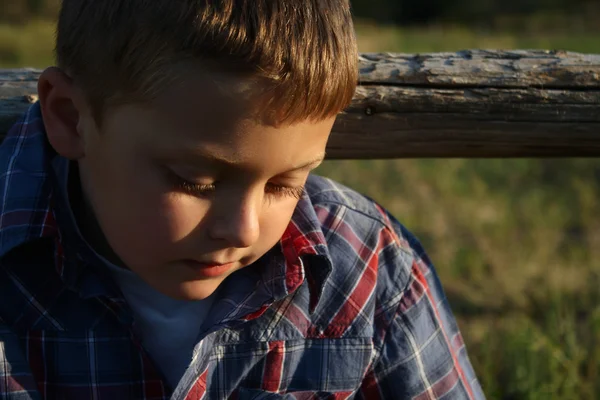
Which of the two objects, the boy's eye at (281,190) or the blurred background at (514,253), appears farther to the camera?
the blurred background at (514,253)

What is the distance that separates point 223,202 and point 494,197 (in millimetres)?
4104

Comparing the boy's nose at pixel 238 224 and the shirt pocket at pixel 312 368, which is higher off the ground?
the boy's nose at pixel 238 224

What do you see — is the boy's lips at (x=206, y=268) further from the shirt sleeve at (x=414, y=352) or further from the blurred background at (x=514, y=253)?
the blurred background at (x=514, y=253)

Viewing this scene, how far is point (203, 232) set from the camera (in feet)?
5.46

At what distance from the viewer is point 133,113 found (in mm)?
1600

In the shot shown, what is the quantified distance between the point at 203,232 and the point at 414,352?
26.9 inches

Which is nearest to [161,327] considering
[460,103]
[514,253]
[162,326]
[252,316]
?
[162,326]

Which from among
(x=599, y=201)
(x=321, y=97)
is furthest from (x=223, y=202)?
(x=599, y=201)

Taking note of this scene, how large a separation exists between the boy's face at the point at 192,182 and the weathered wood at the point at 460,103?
47cm

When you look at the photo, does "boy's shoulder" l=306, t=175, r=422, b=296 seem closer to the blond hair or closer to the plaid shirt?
the plaid shirt

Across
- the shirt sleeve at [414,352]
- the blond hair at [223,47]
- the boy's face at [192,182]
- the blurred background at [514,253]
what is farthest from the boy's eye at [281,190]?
the blurred background at [514,253]

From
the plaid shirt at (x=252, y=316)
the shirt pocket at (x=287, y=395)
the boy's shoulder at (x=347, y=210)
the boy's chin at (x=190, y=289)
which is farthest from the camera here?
the boy's shoulder at (x=347, y=210)

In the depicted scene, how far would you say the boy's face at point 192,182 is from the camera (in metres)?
1.55

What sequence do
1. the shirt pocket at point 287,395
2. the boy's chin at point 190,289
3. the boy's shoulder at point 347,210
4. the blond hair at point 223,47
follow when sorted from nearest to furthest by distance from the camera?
the blond hair at point 223,47, the boy's chin at point 190,289, the shirt pocket at point 287,395, the boy's shoulder at point 347,210
